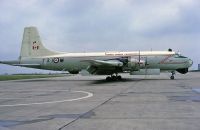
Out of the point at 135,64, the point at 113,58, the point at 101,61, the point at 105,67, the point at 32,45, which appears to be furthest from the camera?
the point at 32,45

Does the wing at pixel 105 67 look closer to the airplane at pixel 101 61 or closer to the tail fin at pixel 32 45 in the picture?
the airplane at pixel 101 61

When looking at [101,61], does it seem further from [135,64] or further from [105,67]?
[135,64]

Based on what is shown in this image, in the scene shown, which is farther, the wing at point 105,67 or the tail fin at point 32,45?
the tail fin at point 32,45

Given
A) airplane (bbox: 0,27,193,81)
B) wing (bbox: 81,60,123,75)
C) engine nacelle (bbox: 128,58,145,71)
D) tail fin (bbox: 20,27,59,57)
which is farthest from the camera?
tail fin (bbox: 20,27,59,57)

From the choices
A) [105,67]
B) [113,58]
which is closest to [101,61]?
[105,67]

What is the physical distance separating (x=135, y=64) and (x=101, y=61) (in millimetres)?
4303

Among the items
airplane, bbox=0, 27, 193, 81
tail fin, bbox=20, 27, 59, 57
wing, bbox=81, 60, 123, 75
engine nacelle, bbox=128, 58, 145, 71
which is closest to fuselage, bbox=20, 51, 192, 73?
airplane, bbox=0, 27, 193, 81

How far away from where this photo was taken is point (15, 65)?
148 feet

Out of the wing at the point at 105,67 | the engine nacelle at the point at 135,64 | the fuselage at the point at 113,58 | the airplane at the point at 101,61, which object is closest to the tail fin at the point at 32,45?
the airplane at the point at 101,61

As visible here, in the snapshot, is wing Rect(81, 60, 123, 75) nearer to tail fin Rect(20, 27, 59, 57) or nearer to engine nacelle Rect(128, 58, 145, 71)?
engine nacelle Rect(128, 58, 145, 71)

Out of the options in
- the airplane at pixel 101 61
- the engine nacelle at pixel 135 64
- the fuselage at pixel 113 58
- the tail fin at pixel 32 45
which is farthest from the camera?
the tail fin at pixel 32 45

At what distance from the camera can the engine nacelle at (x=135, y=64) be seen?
37.3 meters

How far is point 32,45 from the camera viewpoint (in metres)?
45.4

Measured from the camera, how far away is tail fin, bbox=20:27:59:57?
1762 inches
